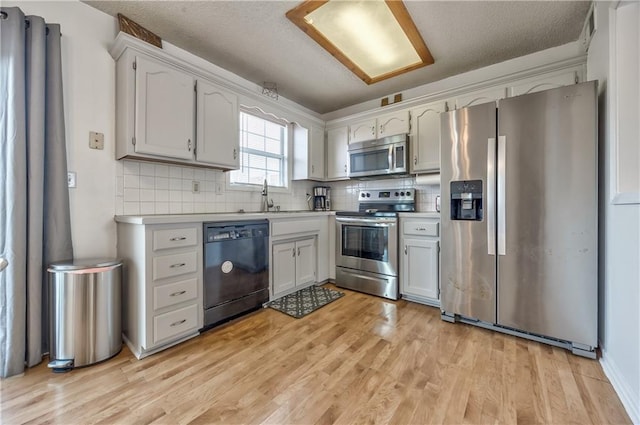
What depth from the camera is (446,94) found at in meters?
2.78

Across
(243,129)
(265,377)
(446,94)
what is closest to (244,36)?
(243,129)

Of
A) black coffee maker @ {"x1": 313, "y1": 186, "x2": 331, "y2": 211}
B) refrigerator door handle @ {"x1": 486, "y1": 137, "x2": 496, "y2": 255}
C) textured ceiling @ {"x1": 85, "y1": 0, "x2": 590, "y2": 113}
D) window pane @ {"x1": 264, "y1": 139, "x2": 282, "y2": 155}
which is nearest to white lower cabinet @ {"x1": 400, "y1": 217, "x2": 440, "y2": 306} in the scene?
refrigerator door handle @ {"x1": 486, "y1": 137, "x2": 496, "y2": 255}

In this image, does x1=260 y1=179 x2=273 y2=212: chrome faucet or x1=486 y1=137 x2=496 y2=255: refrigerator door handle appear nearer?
x1=486 y1=137 x2=496 y2=255: refrigerator door handle

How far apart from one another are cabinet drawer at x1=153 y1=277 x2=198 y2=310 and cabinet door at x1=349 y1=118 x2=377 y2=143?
2.50 meters

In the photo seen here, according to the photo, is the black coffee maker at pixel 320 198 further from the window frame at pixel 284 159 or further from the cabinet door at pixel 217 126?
the cabinet door at pixel 217 126

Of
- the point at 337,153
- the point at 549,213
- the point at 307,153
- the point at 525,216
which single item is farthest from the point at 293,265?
the point at 549,213

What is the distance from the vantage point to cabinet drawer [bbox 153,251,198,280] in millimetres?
1766

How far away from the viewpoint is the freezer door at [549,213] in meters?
1.73

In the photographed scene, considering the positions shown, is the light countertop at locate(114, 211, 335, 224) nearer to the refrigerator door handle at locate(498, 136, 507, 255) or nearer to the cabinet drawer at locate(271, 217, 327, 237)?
the cabinet drawer at locate(271, 217, 327, 237)

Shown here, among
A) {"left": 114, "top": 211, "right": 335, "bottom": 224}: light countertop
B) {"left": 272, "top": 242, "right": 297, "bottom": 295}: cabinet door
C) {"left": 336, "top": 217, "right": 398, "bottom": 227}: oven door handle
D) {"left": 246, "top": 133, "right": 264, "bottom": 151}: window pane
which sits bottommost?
{"left": 272, "top": 242, "right": 297, "bottom": 295}: cabinet door

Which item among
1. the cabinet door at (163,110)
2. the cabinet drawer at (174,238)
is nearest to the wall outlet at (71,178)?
the cabinet door at (163,110)

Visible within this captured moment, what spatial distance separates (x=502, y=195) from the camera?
1.99m

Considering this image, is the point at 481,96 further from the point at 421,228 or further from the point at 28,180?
the point at 28,180

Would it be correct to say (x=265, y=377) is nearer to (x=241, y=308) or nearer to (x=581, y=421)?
(x=241, y=308)
